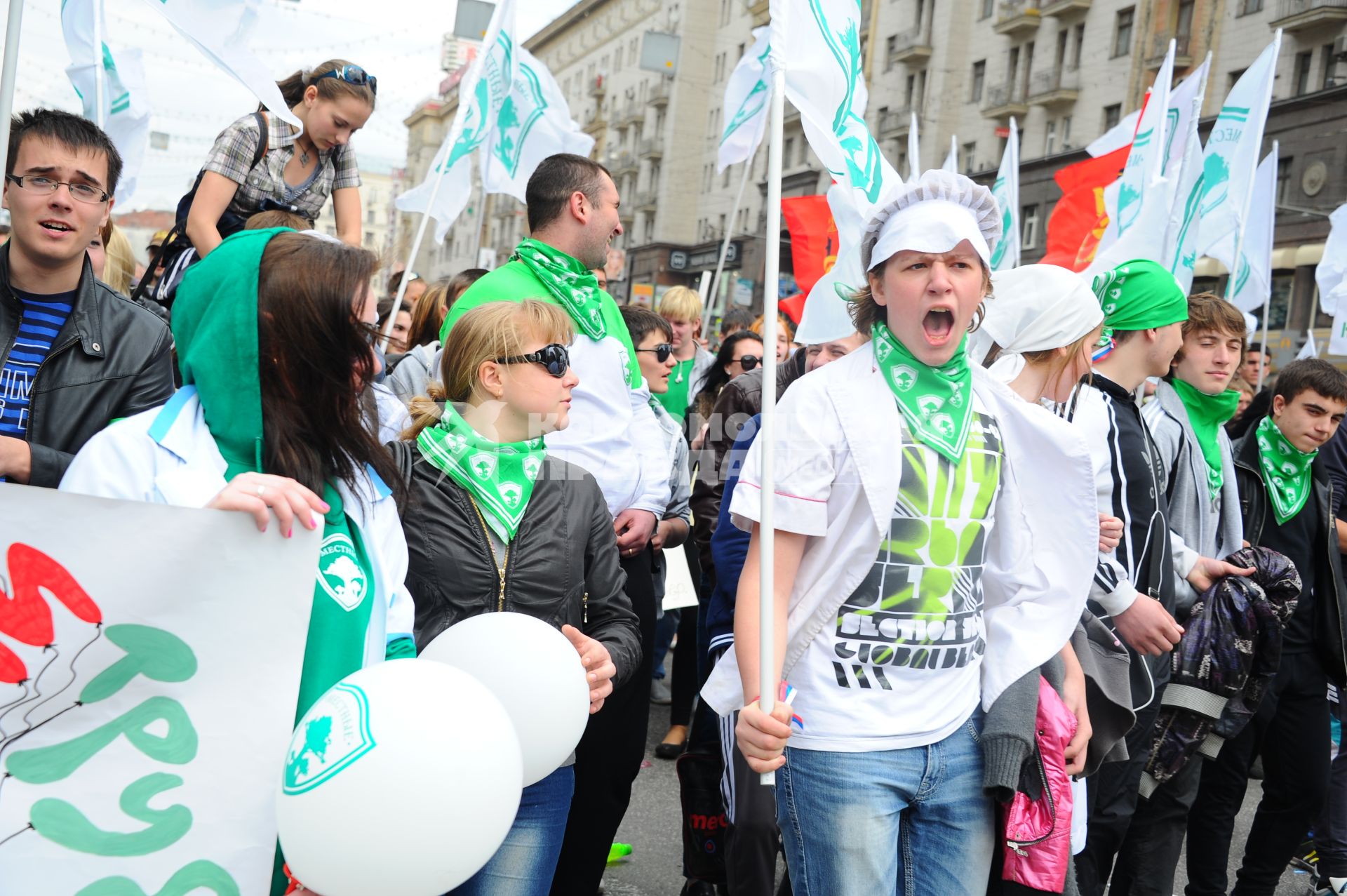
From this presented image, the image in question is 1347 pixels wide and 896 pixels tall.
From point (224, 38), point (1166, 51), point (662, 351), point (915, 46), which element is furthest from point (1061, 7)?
point (224, 38)

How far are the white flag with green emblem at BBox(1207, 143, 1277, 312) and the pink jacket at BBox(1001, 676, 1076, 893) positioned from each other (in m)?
7.76

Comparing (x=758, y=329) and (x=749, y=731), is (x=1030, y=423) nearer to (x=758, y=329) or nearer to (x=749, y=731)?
(x=749, y=731)

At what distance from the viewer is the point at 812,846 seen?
2717 mm

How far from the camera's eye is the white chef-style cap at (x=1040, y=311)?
352cm

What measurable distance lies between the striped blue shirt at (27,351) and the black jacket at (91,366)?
0.5 inches

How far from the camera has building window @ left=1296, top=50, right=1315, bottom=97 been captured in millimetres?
27797

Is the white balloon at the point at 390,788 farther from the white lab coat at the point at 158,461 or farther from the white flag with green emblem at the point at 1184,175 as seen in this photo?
the white flag with green emblem at the point at 1184,175

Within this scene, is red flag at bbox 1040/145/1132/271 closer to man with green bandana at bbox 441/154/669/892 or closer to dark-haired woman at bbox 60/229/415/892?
man with green bandana at bbox 441/154/669/892

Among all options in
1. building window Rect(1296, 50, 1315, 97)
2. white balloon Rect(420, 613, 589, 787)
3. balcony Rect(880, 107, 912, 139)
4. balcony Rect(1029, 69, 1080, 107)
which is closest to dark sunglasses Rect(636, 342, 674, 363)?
white balloon Rect(420, 613, 589, 787)

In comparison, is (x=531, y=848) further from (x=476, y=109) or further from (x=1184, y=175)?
(x=1184, y=175)

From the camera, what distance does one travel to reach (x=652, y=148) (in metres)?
64.4

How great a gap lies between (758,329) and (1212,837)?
4.60 meters

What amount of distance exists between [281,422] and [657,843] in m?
3.62

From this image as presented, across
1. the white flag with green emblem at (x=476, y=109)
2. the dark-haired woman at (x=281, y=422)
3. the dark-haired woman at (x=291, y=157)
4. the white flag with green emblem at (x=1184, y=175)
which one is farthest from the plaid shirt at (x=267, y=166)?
the white flag with green emblem at (x=1184, y=175)
